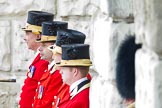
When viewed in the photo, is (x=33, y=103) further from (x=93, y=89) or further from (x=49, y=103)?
(x=93, y=89)

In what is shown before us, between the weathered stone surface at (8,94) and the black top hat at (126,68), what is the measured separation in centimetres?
341

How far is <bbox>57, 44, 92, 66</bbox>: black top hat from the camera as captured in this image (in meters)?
3.60

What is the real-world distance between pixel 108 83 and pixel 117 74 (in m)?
0.12

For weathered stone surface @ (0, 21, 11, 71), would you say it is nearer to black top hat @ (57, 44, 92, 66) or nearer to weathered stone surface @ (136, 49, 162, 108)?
black top hat @ (57, 44, 92, 66)

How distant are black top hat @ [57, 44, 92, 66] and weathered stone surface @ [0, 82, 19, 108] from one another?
231cm

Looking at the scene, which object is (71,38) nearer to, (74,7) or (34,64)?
(34,64)

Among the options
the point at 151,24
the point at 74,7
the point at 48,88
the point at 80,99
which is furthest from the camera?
the point at 74,7

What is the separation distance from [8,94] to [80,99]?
2.60m

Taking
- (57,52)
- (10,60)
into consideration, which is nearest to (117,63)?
(57,52)

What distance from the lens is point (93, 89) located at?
3020 millimetres

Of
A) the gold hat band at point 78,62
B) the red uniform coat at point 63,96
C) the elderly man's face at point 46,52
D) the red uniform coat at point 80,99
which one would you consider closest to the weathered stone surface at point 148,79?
the red uniform coat at point 80,99

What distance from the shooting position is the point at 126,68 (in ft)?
8.10

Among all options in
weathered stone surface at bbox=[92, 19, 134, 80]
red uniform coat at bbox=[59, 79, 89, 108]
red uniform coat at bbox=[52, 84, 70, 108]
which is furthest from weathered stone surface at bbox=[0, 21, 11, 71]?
weathered stone surface at bbox=[92, 19, 134, 80]

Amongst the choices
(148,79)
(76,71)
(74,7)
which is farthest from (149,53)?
(74,7)
